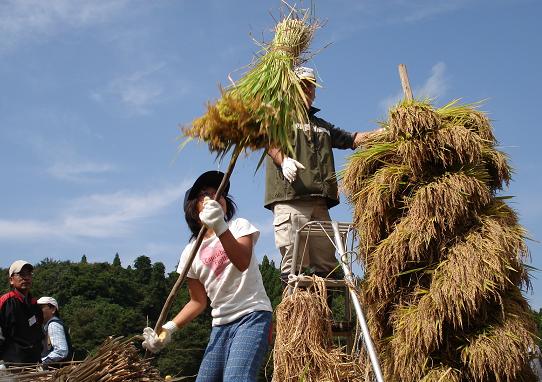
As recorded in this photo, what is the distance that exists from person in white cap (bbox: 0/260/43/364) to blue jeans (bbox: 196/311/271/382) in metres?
2.98

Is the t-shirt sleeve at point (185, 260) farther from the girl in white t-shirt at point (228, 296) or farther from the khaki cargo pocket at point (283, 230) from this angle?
the khaki cargo pocket at point (283, 230)

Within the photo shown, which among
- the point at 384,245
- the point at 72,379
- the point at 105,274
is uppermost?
the point at 105,274

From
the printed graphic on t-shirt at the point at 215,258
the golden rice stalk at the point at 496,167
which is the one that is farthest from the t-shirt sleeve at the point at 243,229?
the golden rice stalk at the point at 496,167

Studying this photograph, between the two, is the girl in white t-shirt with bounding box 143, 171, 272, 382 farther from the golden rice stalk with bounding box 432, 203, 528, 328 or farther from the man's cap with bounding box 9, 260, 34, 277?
the man's cap with bounding box 9, 260, 34, 277

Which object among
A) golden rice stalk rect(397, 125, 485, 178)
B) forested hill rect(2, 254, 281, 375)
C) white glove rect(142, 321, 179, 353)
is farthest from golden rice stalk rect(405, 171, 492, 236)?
forested hill rect(2, 254, 281, 375)

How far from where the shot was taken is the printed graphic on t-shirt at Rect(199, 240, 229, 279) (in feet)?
12.1

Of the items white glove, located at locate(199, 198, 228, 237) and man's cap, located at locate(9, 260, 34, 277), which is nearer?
white glove, located at locate(199, 198, 228, 237)

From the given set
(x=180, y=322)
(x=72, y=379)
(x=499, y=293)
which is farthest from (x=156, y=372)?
(x=499, y=293)

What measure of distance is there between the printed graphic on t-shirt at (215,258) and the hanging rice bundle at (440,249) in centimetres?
104

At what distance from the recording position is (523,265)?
4172mm

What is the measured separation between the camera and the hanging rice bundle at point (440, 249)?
3.95m

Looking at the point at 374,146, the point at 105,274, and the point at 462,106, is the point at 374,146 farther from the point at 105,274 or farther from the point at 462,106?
the point at 105,274

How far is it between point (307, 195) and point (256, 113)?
169 centimetres

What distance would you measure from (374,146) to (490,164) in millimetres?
705
